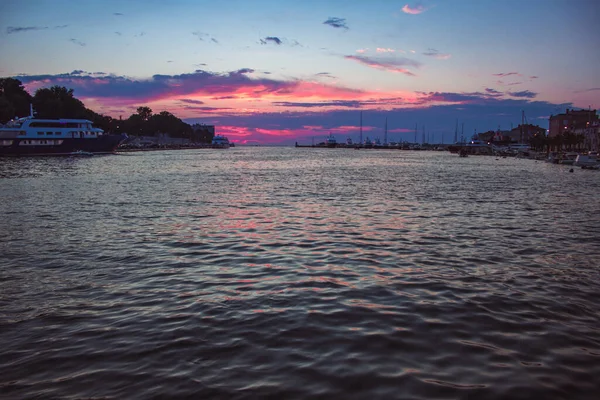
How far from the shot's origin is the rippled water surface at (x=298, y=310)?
6.34 metres

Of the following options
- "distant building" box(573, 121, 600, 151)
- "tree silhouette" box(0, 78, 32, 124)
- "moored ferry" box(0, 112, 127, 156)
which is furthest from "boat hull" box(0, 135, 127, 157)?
"distant building" box(573, 121, 600, 151)

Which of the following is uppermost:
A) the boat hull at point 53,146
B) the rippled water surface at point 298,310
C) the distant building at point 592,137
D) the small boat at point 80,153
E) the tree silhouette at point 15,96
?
the tree silhouette at point 15,96

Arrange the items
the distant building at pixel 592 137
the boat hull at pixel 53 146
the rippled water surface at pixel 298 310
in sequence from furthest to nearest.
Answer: the distant building at pixel 592 137 → the boat hull at pixel 53 146 → the rippled water surface at pixel 298 310

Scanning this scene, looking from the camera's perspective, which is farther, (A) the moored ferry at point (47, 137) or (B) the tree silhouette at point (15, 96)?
(B) the tree silhouette at point (15, 96)

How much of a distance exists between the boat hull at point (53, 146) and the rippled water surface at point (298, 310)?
10054cm

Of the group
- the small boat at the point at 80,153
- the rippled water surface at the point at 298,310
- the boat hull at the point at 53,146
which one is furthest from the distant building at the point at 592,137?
the small boat at the point at 80,153

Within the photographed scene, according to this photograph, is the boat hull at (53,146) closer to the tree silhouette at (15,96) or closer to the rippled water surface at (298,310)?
the tree silhouette at (15,96)

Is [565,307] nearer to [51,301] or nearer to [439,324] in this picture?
[439,324]

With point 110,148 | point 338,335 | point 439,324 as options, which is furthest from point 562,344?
point 110,148

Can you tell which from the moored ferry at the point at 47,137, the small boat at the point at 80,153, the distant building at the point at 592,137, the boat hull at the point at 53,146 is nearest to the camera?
the moored ferry at the point at 47,137

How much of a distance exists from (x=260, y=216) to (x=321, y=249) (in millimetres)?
8237

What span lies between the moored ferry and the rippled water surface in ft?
324

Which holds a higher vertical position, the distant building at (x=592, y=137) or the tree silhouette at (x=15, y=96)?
the tree silhouette at (x=15, y=96)

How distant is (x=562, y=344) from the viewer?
7.62m
